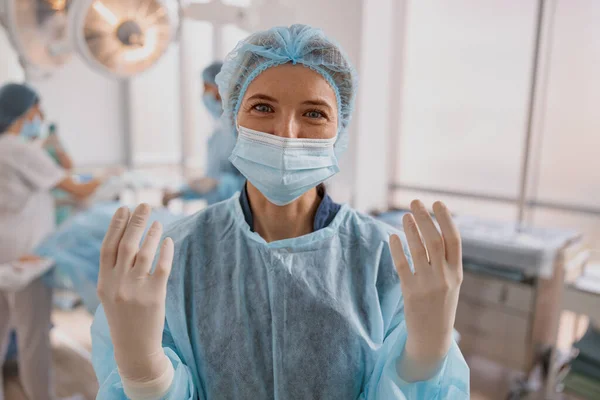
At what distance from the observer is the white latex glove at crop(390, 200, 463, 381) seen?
71 cm

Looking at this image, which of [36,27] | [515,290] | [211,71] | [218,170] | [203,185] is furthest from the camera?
[218,170]

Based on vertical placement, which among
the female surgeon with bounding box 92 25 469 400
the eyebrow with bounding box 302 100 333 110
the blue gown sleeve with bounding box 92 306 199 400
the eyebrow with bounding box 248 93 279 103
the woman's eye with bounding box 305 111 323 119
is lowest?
the blue gown sleeve with bounding box 92 306 199 400

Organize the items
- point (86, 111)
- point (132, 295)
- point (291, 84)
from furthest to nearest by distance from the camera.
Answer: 1. point (86, 111)
2. point (291, 84)
3. point (132, 295)

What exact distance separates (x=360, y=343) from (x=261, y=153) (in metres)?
0.40

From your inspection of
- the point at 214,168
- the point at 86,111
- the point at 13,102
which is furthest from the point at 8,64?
the point at 214,168

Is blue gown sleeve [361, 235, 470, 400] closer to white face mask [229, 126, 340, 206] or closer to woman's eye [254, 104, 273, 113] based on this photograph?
white face mask [229, 126, 340, 206]

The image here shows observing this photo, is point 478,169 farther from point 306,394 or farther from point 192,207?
point 306,394

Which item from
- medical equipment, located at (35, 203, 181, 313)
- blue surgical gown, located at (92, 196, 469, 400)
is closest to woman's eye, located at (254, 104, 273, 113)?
blue surgical gown, located at (92, 196, 469, 400)

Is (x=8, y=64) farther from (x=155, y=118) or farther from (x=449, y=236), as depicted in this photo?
(x=449, y=236)

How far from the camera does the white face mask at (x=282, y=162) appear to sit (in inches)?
32.7

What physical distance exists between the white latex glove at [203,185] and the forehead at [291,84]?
1835 millimetres

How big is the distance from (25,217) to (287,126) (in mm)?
2086

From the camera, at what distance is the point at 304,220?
0.92m

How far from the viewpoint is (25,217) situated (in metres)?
2.35
